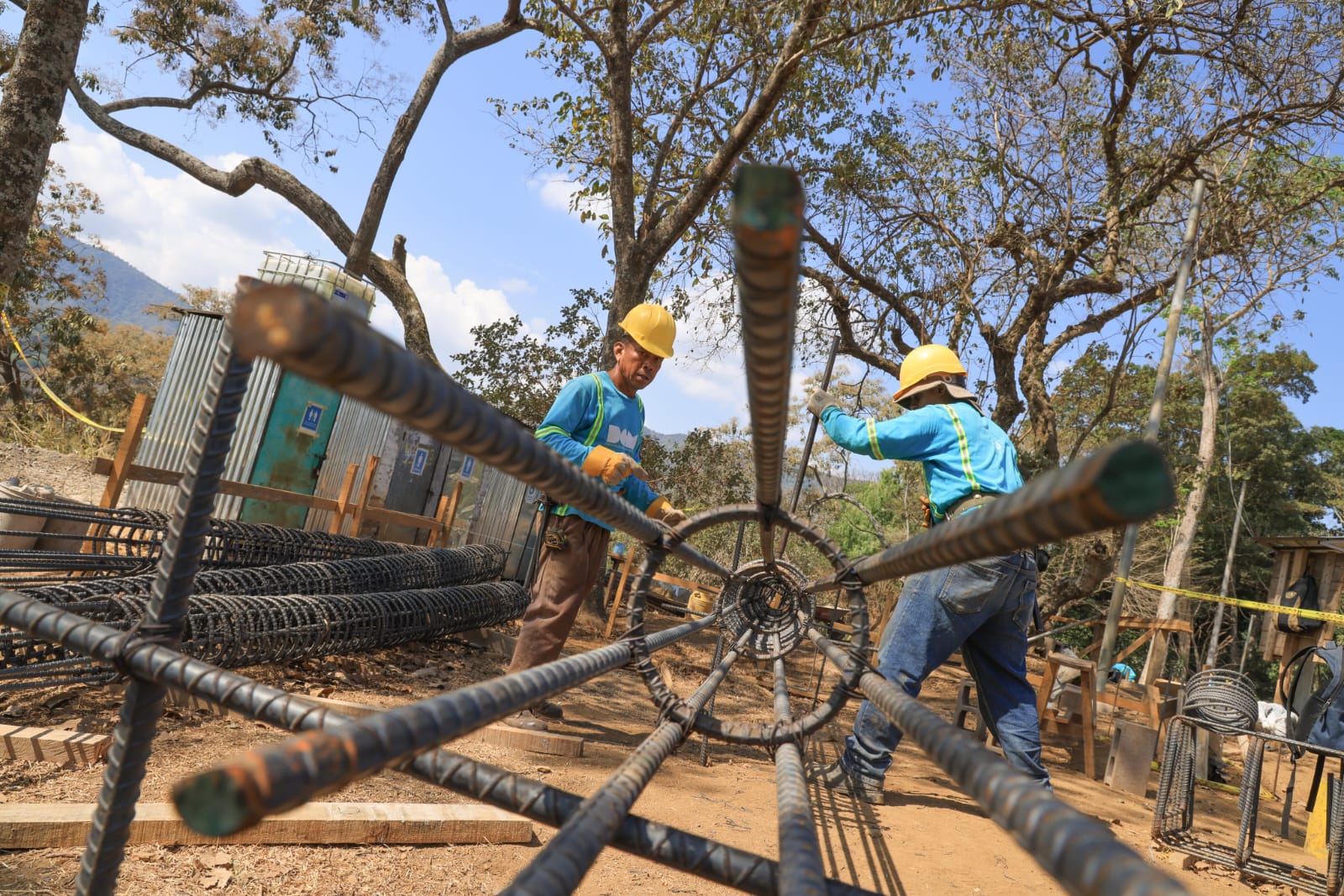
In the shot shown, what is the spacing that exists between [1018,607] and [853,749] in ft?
3.48

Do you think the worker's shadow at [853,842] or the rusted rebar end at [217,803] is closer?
the rusted rebar end at [217,803]

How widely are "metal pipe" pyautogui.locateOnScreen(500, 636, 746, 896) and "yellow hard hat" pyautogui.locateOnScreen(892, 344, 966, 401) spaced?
121 inches

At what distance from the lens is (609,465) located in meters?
3.35

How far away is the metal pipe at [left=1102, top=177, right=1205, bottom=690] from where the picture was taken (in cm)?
984

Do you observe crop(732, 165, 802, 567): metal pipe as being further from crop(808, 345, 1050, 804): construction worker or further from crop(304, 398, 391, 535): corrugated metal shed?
crop(304, 398, 391, 535): corrugated metal shed

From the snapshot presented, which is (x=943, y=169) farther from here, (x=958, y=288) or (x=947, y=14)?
(x=947, y=14)

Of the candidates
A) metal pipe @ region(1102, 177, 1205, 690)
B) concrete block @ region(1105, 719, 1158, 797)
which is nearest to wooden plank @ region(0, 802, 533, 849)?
concrete block @ region(1105, 719, 1158, 797)

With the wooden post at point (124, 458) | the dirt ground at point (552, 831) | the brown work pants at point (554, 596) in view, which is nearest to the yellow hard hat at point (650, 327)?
the brown work pants at point (554, 596)

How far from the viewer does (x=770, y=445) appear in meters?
1.04

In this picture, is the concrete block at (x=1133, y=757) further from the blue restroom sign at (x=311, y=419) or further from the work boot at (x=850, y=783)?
the blue restroom sign at (x=311, y=419)

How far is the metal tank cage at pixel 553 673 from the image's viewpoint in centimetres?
49

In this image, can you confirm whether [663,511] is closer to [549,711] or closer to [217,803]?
[549,711]

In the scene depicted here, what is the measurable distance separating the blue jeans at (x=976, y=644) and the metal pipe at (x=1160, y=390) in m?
6.00

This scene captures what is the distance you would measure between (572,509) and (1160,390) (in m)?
10.1
